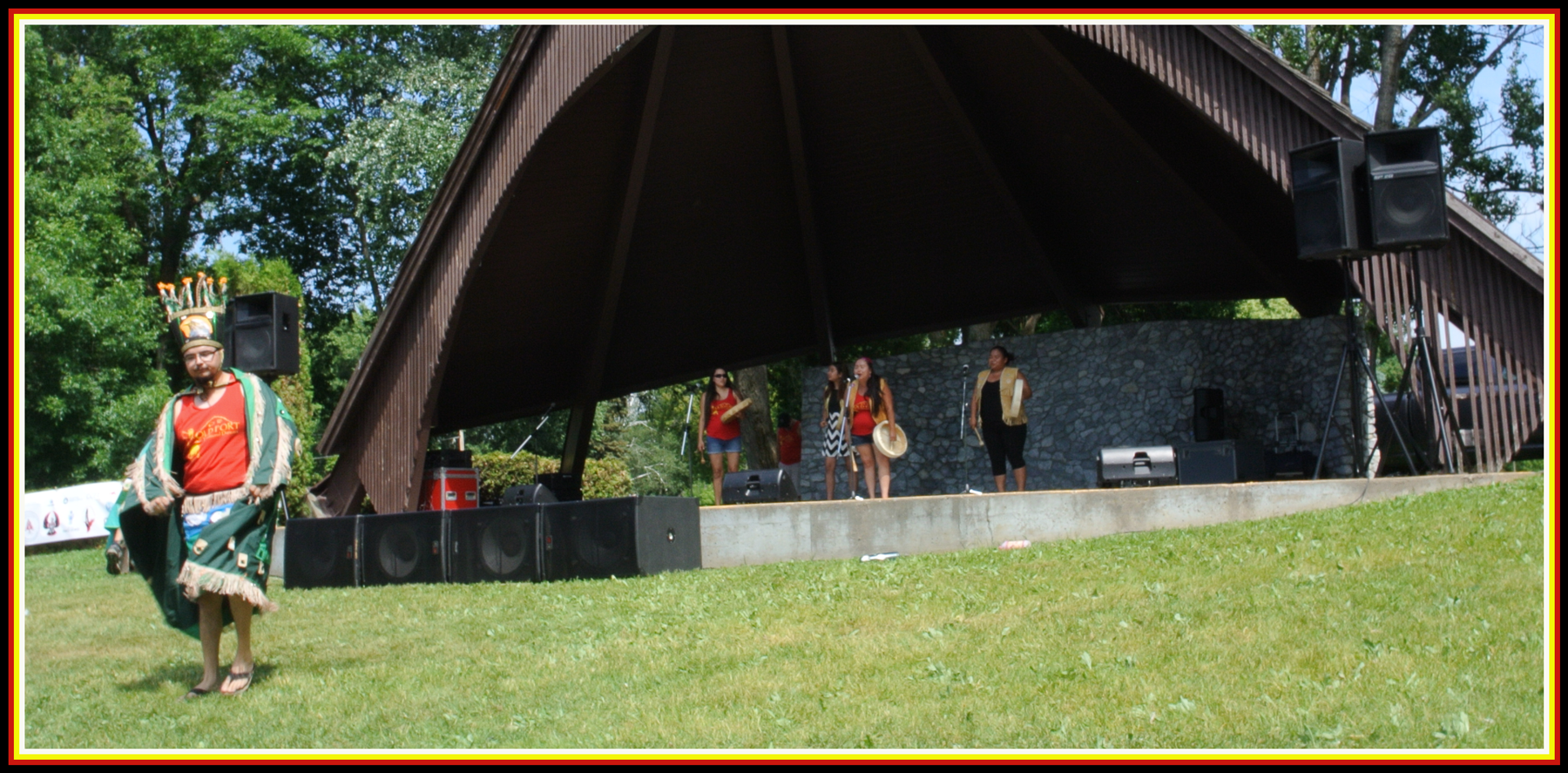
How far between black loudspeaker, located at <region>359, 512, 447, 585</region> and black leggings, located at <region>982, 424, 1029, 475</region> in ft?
16.1

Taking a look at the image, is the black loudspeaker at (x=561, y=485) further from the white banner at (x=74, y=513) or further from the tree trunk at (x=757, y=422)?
the white banner at (x=74, y=513)

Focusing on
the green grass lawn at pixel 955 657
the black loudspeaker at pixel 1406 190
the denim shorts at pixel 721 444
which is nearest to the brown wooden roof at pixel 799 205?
the black loudspeaker at pixel 1406 190

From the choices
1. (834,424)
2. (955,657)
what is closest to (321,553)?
(834,424)

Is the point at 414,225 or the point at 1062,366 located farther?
the point at 414,225

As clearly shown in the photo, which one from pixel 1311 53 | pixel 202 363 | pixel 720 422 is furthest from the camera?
pixel 1311 53

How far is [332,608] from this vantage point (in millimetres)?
8883

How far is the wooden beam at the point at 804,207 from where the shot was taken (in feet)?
45.4

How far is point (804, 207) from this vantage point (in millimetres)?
15750

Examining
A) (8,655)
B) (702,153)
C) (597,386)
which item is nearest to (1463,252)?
(702,153)

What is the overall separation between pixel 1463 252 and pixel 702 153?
799 centimetres

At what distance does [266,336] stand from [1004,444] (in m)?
6.33

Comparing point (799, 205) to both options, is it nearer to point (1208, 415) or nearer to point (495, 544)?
point (1208, 415)

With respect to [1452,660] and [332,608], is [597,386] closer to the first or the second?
[332,608]

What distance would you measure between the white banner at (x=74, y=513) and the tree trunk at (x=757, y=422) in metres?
9.96
